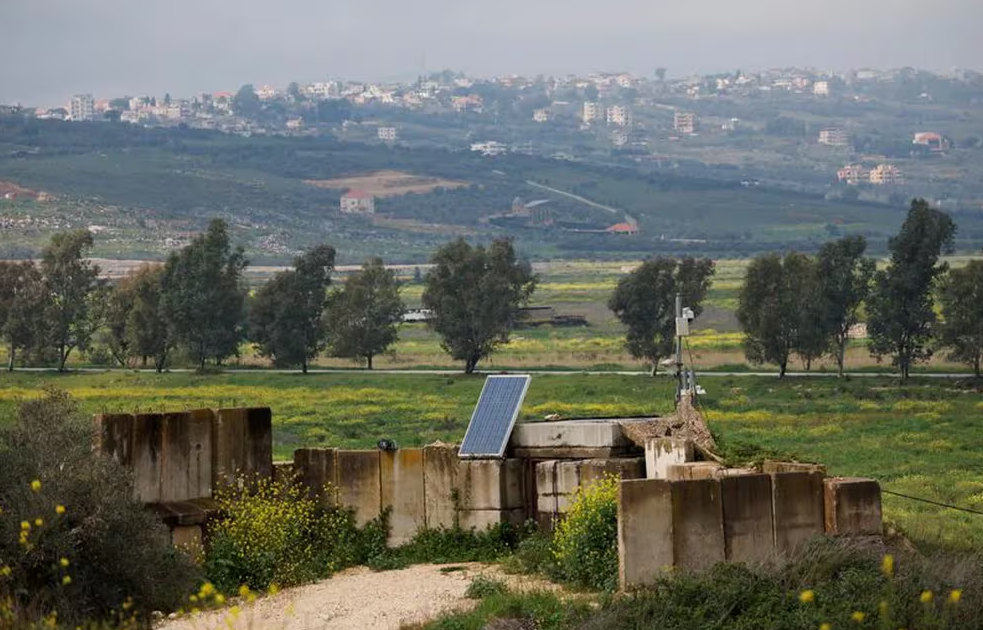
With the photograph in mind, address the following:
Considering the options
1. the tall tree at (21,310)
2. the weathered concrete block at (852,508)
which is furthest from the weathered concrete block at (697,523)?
the tall tree at (21,310)

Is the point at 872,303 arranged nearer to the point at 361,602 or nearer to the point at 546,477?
the point at 546,477

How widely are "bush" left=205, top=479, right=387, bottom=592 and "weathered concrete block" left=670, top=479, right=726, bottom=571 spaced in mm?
4652

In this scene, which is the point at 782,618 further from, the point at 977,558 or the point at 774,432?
the point at 774,432

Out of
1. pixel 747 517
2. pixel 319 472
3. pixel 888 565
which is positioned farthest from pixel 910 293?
pixel 888 565

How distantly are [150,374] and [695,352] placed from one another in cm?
2619

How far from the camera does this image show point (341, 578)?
Result: 2150 cm

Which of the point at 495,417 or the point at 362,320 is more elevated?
the point at 495,417

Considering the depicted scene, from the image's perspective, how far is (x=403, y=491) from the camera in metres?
22.8

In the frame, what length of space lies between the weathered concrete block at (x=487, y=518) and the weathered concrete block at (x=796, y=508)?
165 inches

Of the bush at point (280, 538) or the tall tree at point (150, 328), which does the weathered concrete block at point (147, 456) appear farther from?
the tall tree at point (150, 328)

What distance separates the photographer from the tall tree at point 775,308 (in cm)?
7619

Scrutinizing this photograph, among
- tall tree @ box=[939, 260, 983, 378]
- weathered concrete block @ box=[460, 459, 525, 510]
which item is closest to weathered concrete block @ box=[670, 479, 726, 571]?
weathered concrete block @ box=[460, 459, 525, 510]

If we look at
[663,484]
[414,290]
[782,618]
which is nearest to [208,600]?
[663,484]

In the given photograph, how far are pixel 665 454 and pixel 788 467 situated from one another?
1.89 m
